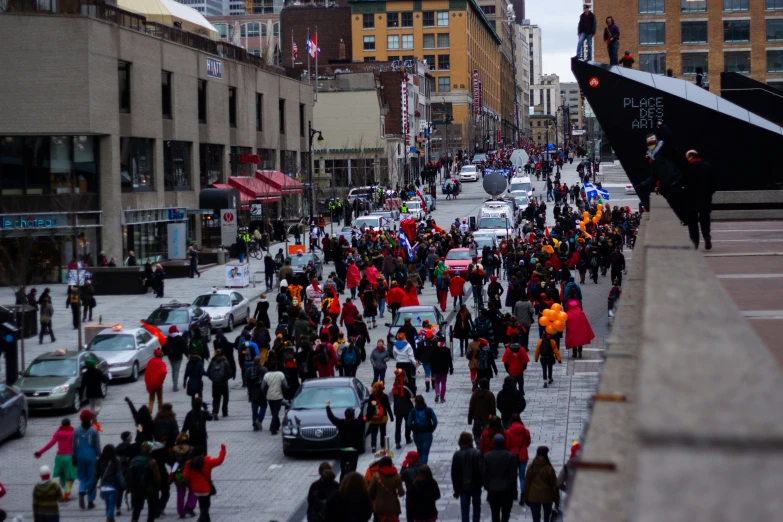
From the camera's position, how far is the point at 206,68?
57.5 m

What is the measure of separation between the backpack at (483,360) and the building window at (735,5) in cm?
6672

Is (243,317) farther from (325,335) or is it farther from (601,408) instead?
(601,408)

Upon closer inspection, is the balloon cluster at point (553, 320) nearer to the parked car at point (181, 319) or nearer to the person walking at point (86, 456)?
the parked car at point (181, 319)

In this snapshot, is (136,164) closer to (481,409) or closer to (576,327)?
(576,327)

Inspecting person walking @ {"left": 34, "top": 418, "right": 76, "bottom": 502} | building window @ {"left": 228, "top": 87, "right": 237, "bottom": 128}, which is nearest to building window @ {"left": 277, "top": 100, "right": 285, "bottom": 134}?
building window @ {"left": 228, "top": 87, "right": 237, "bottom": 128}

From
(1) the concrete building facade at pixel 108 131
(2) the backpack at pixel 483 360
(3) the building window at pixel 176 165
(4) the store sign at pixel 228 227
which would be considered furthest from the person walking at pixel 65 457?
(3) the building window at pixel 176 165

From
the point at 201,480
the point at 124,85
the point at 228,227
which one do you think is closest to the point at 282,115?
the point at 228,227

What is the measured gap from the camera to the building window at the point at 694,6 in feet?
261

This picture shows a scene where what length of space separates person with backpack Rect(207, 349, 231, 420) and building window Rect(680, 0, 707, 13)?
67.0 metres

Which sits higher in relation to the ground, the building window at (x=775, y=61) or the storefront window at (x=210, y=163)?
the building window at (x=775, y=61)

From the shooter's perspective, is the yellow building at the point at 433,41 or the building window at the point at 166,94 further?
the yellow building at the point at 433,41

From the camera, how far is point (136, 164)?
49.8 meters

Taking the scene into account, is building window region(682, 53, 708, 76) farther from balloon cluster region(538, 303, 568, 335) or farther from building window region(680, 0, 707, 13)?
balloon cluster region(538, 303, 568, 335)

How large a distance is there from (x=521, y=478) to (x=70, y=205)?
96.9 feet
